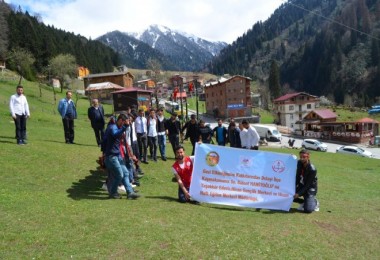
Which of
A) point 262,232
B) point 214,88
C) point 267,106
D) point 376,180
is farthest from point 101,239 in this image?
point 267,106

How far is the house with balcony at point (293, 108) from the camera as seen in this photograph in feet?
349

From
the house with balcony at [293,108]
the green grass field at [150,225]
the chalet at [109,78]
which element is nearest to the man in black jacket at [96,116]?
the green grass field at [150,225]

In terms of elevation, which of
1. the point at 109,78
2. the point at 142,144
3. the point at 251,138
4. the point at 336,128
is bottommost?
the point at 336,128

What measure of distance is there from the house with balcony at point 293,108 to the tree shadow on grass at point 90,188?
98.6 m

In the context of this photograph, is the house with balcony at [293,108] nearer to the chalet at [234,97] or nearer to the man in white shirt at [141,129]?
the chalet at [234,97]

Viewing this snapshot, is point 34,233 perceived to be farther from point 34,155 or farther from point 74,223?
point 34,155

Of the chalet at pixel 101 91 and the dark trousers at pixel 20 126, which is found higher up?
the chalet at pixel 101 91

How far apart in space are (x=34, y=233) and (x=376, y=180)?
61.0 ft

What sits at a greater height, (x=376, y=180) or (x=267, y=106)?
(x=267, y=106)

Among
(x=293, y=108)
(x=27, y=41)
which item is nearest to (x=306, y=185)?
(x=293, y=108)

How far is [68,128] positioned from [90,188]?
7893mm

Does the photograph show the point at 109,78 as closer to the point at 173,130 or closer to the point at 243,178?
the point at 173,130

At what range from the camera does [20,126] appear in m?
15.1

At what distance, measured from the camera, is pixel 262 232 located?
7992mm
